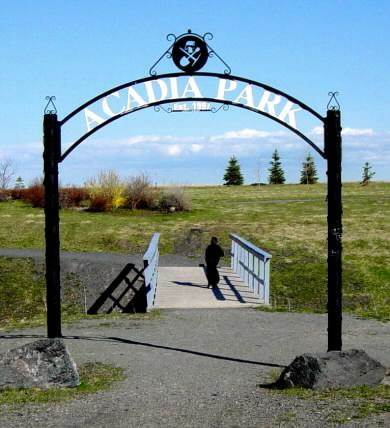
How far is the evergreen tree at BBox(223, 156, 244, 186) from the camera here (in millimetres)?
93269

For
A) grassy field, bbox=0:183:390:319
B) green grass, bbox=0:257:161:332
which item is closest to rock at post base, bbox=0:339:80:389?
green grass, bbox=0:257:161:332

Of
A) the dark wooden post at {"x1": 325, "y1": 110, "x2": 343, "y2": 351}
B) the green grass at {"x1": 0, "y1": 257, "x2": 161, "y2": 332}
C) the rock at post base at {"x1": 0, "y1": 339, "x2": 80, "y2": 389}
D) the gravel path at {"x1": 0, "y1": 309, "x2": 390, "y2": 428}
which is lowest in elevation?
the green grass at {"x1": 0, "y1": 257, "x2": 161, "y2": 332}

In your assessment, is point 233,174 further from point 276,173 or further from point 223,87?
point 223,87

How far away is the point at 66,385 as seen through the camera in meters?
8.75

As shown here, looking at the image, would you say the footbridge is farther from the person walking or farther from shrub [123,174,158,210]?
shrub [123,174,158,210]

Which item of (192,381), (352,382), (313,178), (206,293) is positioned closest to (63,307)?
(206,293)

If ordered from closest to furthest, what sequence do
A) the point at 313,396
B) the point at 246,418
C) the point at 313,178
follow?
1. the point at 246,418
2. the point at 313,396
3. the point at 313,178

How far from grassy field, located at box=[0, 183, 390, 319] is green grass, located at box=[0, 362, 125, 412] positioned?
812cm

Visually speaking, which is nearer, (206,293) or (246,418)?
(246,418)

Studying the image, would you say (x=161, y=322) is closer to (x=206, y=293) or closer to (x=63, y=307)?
(x=206, y=293)

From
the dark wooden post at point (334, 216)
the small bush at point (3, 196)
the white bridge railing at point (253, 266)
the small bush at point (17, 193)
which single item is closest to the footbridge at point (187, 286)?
the white bridge railing at point (253, 266)

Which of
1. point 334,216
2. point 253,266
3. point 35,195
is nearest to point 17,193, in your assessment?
point 35,195

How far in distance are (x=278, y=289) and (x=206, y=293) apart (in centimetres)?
447

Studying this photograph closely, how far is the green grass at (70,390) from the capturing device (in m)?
8.13
